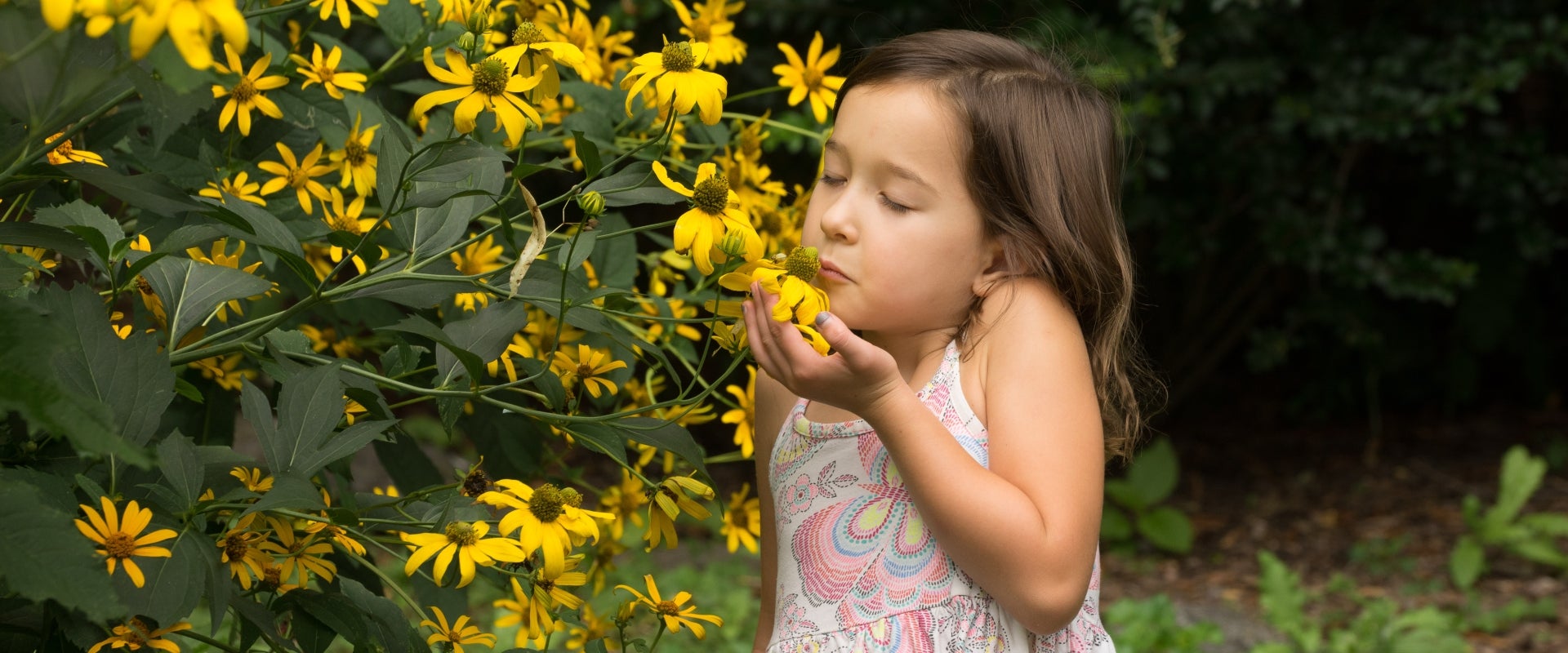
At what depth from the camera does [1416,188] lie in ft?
14.7

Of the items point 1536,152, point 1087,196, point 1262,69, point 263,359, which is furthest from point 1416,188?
point 263,359

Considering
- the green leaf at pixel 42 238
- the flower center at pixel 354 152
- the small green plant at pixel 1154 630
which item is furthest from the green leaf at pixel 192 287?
the small green plant at pixel 1154 630

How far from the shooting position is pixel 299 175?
1.36 meters

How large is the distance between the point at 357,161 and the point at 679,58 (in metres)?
0.48

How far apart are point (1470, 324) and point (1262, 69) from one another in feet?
5.56

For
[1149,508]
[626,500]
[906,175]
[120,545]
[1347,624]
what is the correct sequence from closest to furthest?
[120,545] < [906,175] < [626,500] < [1347,624] < [1149,508]

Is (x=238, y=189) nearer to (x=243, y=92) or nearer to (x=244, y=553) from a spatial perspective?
(x=243, y=92)

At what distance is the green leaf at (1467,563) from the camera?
350 centimetres

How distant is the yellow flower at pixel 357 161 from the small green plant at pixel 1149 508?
3.04 metres

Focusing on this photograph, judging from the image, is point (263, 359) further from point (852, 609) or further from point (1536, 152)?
point (1536, 152)

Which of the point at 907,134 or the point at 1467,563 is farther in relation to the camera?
the point at 1467,563

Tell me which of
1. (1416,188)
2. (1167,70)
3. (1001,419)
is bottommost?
(1416,188)

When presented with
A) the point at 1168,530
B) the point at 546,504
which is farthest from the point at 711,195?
the point at 1168,530

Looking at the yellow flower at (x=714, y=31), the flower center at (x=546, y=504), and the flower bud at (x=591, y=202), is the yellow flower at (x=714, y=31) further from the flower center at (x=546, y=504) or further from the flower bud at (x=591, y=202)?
the flower center at (x=546, y=504)
